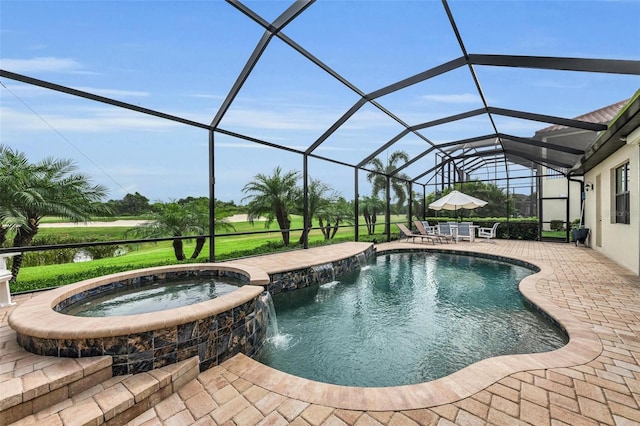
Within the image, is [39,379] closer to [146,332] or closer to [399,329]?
[146,332]

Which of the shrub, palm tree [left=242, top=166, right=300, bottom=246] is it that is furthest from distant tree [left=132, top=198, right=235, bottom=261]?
the shrub

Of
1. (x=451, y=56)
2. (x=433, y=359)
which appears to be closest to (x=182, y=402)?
(x=433, y=359)

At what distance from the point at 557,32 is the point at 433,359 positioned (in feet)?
17.5

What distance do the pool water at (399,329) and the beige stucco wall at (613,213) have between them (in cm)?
233

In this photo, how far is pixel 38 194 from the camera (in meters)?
5.88

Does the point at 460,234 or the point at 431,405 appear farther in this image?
the point at 460,234

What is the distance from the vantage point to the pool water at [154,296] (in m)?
3.66

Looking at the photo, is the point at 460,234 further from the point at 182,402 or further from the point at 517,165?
the point at 182,402

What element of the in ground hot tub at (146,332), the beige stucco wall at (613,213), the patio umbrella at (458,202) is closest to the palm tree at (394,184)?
the patio umbrella at (458,202)

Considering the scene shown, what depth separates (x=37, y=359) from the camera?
233 centimetres

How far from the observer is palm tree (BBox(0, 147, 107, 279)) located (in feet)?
18.7

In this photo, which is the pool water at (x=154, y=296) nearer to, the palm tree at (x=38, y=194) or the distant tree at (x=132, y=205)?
the palm tree at (x=38, y=194)

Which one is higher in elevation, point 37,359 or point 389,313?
point 37,359

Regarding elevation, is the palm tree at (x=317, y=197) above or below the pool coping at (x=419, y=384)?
above
